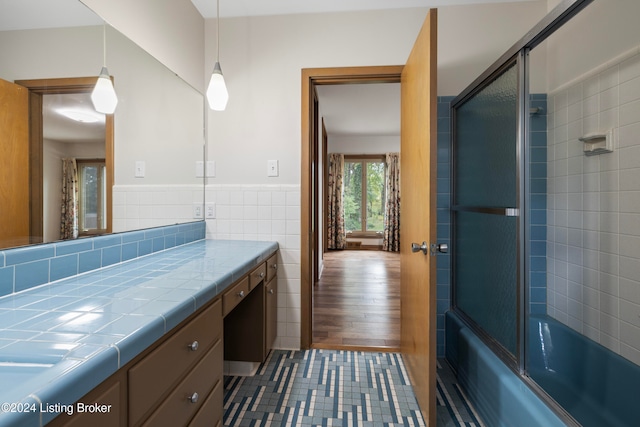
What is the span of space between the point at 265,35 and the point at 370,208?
16.4 feet

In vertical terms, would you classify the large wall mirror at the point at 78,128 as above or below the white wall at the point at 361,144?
below

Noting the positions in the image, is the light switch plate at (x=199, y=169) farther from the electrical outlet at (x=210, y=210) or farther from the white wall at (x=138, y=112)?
the electrical outlet at (x=210, y=210)

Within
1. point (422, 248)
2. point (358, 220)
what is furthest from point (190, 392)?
point (358, 220)

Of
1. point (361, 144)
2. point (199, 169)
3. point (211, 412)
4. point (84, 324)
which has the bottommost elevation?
point (211, 412)

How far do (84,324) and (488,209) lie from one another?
5.41ft

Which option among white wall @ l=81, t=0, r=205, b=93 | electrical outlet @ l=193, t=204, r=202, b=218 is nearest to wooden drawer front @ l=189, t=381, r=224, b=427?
electrical outlet @ l=193, t=204, r=202, b=218

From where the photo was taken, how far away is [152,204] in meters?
1.59

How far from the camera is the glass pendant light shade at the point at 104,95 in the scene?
1.20 m

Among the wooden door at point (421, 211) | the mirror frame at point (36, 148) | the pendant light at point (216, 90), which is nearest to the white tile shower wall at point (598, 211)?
the wooden door at point (421, 211)

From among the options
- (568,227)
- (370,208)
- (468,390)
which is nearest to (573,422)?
(468,390)

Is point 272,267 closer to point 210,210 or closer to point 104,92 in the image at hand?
point 210,210

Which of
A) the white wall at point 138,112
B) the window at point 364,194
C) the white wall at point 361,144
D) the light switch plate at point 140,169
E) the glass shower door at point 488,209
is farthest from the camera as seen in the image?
the window at point 364,194

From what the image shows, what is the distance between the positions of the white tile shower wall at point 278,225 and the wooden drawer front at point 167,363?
3.33ft

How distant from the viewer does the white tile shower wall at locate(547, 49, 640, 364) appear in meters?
1.38
